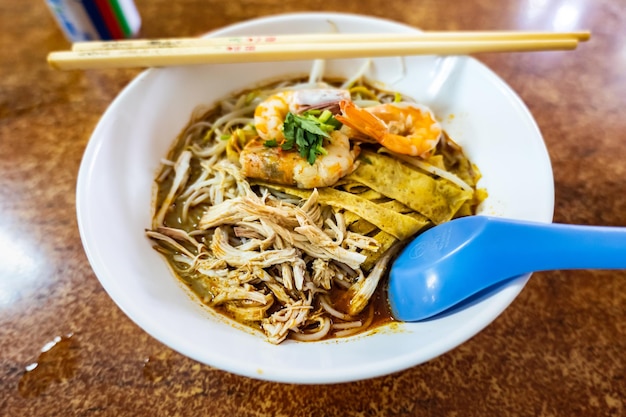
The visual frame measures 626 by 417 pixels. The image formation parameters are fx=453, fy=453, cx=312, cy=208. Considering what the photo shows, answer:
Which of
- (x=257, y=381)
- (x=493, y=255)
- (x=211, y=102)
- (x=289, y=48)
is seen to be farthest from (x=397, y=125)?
(x=257, y=381)

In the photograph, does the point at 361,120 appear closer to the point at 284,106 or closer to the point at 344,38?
the point at 284,106

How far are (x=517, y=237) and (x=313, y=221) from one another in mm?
548

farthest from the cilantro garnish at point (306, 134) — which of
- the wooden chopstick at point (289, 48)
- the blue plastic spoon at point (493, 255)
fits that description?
the blue plastic spoon at point (493, 255)

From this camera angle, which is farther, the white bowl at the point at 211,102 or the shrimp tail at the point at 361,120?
the shrimp tail at the point at 361,120

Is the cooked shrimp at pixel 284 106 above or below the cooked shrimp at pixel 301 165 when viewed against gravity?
above

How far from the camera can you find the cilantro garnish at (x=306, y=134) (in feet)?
4.28

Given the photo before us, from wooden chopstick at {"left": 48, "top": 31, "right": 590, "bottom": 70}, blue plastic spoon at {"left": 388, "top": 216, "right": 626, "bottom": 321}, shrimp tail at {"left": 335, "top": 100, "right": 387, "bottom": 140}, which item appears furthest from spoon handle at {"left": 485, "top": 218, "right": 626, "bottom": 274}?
wooden chopstick at {"left": 48, "top": 31, "right": 590, "bottom": 70}

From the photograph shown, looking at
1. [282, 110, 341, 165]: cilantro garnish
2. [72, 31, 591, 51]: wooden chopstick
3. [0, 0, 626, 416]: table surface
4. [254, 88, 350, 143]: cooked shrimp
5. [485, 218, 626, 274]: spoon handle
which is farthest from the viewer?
[72, 31, 591, 51]: wooden chopstick

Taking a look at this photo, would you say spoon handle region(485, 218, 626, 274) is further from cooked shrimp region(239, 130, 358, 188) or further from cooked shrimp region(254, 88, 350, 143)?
cooked shrimp region(254, 88, 350, 143)

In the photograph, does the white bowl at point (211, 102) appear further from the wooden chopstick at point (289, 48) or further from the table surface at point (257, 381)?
the table surface at point (257, 381)

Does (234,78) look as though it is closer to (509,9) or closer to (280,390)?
(280,390)

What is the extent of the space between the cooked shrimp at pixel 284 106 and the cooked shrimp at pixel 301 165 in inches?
2.9

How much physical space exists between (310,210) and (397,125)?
0.40 meters

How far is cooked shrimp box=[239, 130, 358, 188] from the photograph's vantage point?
51.4 inches
